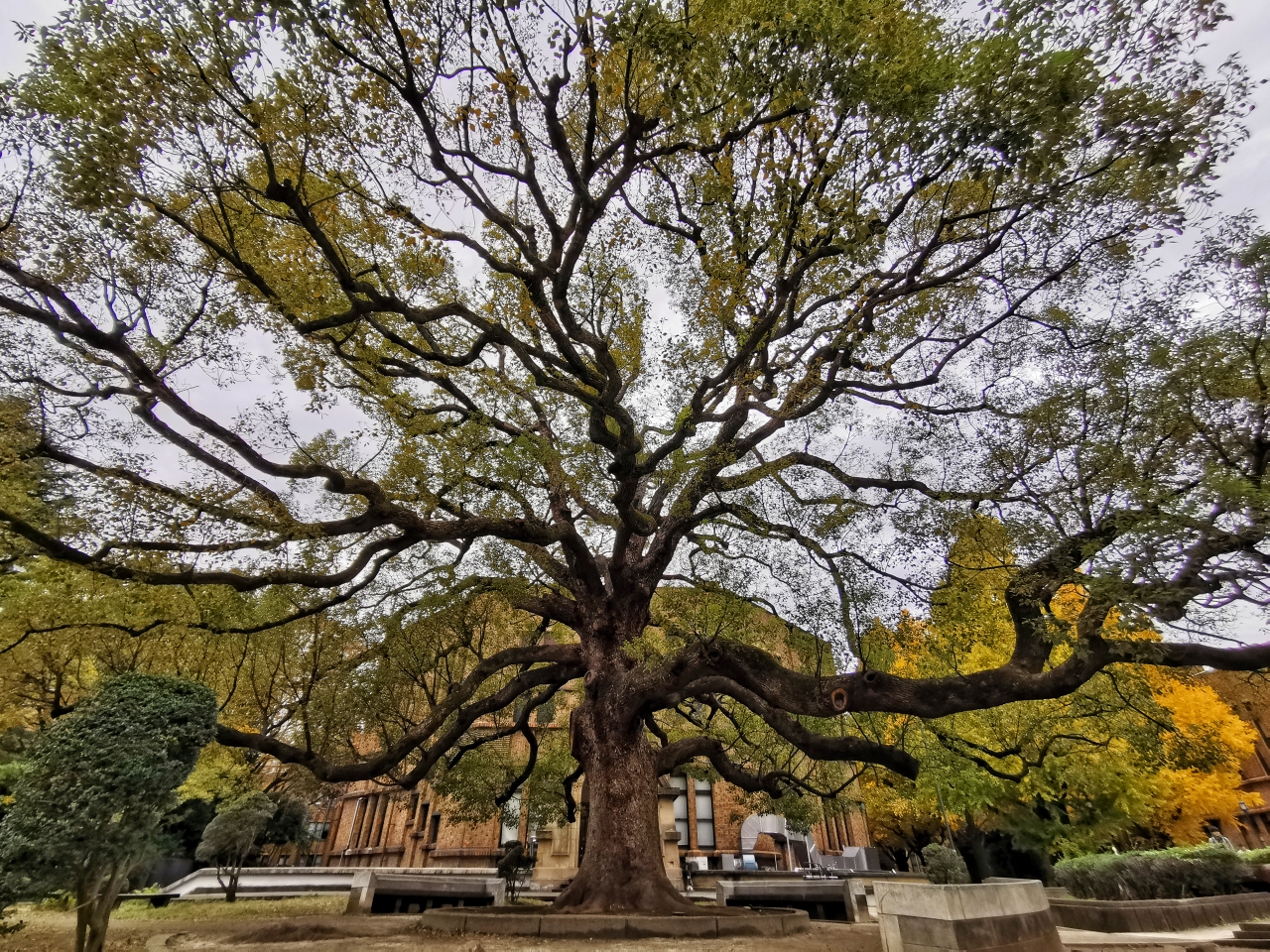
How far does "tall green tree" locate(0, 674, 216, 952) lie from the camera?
5.56 meters

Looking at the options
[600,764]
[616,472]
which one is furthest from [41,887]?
[616,472]

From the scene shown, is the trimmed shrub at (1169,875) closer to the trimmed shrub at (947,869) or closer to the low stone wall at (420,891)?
the trimmed shrub at (947,869)

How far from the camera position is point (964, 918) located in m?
5.87

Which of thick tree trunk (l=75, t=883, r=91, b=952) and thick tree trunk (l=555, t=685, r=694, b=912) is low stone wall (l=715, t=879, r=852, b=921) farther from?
thick tree trunk (l=75, t=883, r=91, b=952)

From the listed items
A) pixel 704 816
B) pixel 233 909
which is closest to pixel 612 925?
pixel 233 909

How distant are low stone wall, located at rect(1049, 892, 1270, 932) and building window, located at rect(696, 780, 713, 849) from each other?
46.1ft

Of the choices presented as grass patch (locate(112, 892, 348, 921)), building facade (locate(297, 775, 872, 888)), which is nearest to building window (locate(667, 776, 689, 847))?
building facade (locate(297, 775, 872, 888))

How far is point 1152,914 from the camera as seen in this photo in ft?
33.3

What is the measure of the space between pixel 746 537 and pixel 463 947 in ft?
22.8

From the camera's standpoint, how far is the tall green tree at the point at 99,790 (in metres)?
5.56

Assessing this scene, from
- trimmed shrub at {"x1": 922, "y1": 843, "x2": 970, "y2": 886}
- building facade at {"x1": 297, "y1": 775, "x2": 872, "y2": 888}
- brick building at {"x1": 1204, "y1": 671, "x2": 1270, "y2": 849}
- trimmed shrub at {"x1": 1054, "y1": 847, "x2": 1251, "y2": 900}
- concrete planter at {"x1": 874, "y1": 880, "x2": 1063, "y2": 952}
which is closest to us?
concrete planter at {"x1": 874, "y1": 880, "x2": 1063, "y2": 952}

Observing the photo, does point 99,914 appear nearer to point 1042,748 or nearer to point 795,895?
point 1042,748

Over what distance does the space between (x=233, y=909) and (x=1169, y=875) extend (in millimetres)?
18800

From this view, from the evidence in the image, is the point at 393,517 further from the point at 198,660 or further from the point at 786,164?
the point at 198,660
